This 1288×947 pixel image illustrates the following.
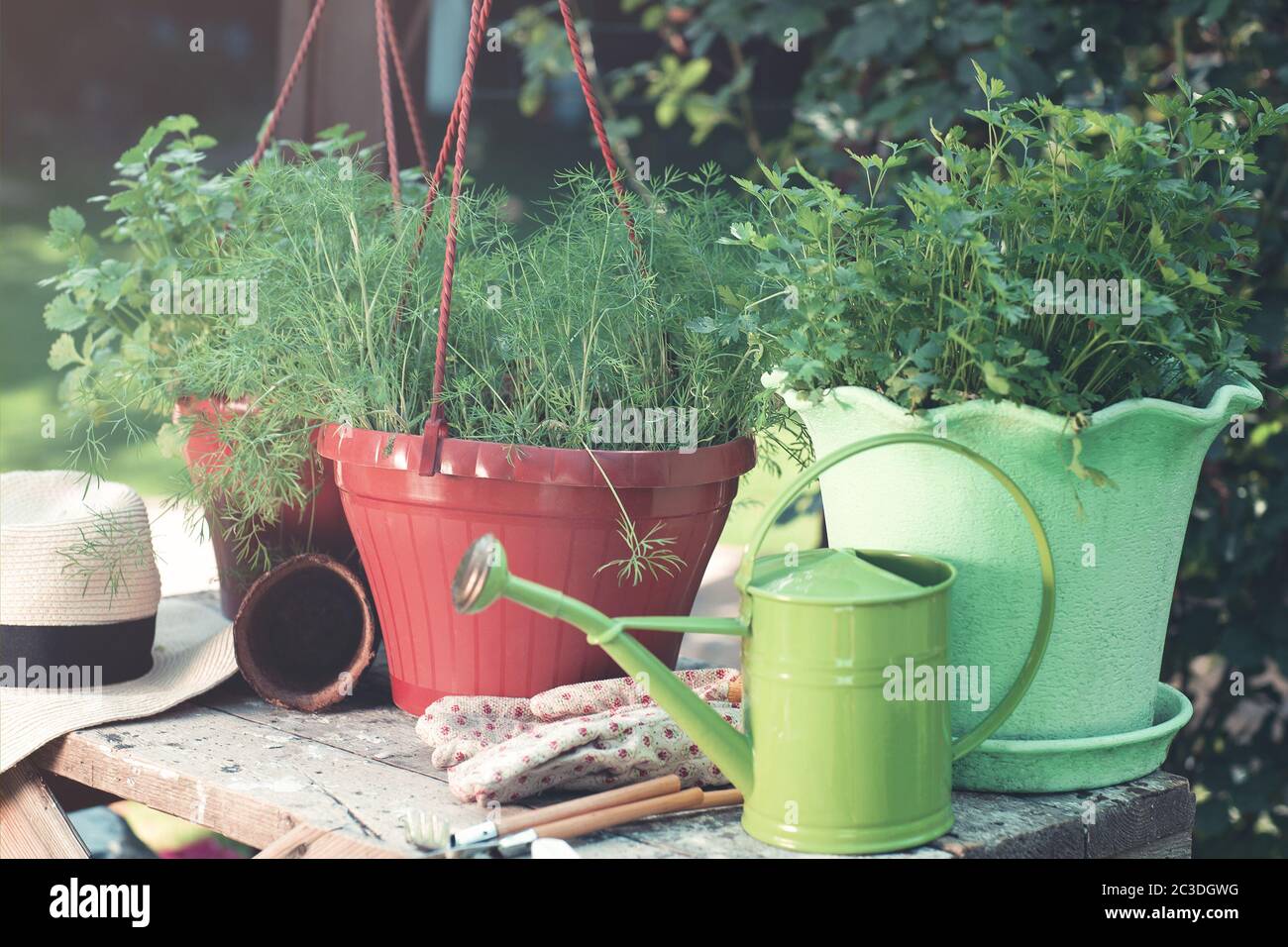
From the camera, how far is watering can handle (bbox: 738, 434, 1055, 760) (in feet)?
3.10

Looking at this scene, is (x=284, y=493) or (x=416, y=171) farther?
(x=416, y=171)

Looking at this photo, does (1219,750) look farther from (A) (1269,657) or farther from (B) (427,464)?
(B) (427,464)

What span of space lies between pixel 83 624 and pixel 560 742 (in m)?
0.59

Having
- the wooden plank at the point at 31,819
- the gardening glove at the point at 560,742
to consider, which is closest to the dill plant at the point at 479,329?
the gardening glove at the point at 560,742

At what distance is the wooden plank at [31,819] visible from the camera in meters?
1.25

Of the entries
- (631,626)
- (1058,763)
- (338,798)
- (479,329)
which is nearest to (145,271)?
(479,329)

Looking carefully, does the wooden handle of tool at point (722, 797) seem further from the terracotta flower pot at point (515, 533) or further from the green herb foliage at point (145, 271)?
the green herb foliage at point (145, 271)

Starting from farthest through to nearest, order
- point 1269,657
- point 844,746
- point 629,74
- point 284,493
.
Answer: point 629,74 < point 1269,657 < point 284,493 < point 844,746

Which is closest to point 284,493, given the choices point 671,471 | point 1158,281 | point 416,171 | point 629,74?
point 671,471

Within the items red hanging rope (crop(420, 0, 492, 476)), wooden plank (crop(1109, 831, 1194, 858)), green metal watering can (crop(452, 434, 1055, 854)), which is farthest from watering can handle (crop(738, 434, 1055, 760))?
red hanging rope (crop(420, 0, 492, 476))

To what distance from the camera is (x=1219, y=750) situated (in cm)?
225

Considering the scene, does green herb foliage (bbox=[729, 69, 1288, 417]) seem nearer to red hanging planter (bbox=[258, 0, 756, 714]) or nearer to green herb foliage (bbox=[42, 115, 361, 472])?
red hanging planter (bbox=[258, 0, 756, 714])

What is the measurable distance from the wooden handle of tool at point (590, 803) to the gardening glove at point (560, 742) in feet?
0.10
